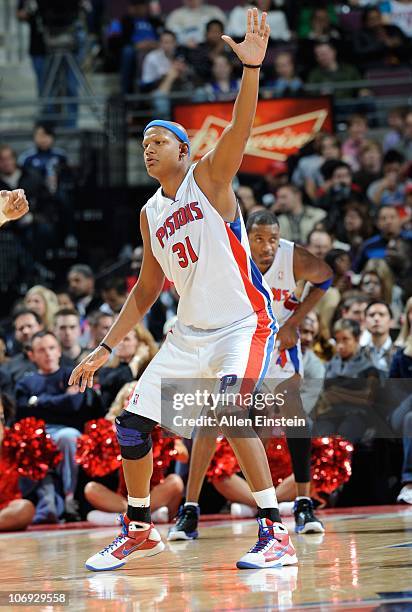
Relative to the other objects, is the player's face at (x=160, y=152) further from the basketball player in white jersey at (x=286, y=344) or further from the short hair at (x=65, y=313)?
the short hair at (x=65, y=313)

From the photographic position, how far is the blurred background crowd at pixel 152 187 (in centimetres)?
880

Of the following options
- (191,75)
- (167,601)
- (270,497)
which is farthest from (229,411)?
(191,75)

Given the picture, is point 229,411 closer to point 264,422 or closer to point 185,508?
point 185,508

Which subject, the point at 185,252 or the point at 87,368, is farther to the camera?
the point at 87,368

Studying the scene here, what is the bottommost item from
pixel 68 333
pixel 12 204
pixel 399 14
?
pixel 68 333

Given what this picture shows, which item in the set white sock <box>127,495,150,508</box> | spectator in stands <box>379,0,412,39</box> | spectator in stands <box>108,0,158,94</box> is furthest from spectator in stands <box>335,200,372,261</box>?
white sock <box>127,495,150,508</box>

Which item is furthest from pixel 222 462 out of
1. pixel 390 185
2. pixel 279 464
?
pixel 390 185

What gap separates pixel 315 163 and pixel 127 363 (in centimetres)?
461

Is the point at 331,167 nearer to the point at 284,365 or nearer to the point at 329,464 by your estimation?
the point at 329,464

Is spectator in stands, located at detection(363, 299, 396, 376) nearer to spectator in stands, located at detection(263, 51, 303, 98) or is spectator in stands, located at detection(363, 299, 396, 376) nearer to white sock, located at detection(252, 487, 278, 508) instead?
white sock, located at detection(252, 487, 278, 508)

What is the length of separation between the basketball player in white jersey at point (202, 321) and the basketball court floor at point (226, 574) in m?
0.23

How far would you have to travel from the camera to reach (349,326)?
8.78 metres

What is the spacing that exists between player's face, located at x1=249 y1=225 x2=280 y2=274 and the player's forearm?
5.47 ft

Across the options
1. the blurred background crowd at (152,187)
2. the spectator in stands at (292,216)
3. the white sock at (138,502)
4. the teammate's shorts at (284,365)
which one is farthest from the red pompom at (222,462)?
the spectator in stands at (292,216)
